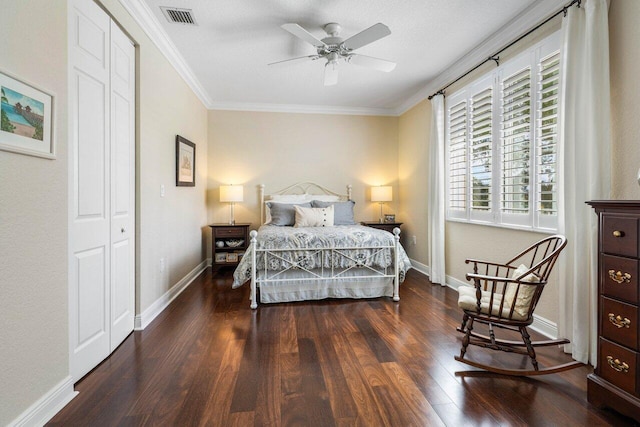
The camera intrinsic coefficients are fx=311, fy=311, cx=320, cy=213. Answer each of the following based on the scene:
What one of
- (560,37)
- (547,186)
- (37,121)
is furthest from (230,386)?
(560,37)

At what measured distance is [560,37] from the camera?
2.47 m

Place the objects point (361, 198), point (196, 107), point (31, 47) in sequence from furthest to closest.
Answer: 1. point (361, 198)
2. point (196, 107)
3. point (31, 47)

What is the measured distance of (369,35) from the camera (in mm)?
2689

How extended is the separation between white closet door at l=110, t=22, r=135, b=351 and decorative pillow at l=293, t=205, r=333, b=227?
2287mm

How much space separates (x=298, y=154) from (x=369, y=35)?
9.79ft

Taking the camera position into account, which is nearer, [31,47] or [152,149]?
[31,47]

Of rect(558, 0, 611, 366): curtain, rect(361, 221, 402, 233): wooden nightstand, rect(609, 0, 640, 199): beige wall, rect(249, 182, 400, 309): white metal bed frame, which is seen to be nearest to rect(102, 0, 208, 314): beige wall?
rect(249, 182, 400, 309): white metal bed frame

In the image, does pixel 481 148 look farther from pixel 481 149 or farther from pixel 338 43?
pixel 338 43

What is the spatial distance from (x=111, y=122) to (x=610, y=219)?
127 inches

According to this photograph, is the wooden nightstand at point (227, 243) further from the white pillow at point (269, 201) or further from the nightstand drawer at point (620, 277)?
the nightstand drawer at point (620, 277)

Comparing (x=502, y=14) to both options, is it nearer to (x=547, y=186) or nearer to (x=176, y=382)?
(x=547, y=186)

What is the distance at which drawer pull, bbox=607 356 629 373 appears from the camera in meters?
1.56

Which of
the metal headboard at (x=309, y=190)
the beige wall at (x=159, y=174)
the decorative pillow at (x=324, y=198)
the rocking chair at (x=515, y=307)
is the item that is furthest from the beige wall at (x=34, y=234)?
the decorative pillow at (x=324, y=198)

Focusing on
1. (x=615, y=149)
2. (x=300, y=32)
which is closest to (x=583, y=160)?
(x=615, y=149)
